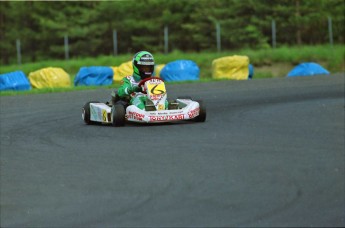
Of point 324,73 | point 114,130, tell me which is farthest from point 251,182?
point 324,73

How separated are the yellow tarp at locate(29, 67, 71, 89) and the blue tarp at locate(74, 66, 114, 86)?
1.35ft

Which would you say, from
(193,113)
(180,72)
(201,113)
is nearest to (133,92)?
(193,113)

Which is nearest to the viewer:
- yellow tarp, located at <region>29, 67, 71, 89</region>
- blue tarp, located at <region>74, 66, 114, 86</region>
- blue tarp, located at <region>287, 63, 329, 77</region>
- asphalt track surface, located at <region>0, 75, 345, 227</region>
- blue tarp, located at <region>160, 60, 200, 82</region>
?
asphalt track surface, located at <region>0, 75, 345, 227</region>

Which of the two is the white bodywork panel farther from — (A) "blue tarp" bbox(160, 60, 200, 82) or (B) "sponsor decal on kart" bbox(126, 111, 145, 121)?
(A) "blue tarp" bbox(160, 60, 200, 82)

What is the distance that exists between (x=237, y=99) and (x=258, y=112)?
245cm

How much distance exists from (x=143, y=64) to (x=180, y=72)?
965 cm

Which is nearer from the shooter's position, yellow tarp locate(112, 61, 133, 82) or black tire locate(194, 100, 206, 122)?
black tire locate(194, 100, 206, 122)

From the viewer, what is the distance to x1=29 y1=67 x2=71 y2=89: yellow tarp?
20109 millimetres

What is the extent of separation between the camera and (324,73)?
21.9m

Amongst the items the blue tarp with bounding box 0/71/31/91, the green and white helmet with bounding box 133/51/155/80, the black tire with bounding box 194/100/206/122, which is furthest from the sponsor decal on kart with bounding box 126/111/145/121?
the blue tarp with bounding box 0/71/31/91

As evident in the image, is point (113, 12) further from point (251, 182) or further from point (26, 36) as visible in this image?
point (251, 182)

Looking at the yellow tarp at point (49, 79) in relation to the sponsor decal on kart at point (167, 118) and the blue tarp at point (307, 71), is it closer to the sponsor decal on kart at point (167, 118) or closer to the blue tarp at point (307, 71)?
the blue tarp at point (307, 71)

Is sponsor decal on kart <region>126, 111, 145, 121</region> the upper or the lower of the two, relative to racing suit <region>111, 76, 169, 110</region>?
lower

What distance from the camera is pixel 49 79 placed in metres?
20.1
